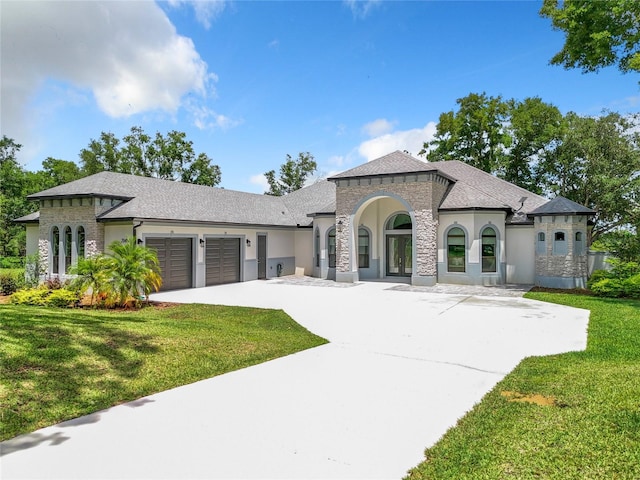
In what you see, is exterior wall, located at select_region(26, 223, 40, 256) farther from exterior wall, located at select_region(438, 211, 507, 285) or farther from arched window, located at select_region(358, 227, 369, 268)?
exterior wall, located at select_region(438, 211, 507, 285)

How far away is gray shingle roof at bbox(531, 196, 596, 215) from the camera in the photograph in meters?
17.1

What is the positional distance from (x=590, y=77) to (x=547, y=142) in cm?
1389

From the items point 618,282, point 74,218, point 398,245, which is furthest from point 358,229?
point 74,218

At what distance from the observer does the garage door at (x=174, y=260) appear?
1695 centimetres

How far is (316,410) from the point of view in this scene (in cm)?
481

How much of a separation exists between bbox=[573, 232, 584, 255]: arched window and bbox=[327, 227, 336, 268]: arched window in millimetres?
11391

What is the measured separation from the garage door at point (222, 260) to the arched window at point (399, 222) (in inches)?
327

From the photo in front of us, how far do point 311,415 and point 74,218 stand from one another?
1642 centimetres

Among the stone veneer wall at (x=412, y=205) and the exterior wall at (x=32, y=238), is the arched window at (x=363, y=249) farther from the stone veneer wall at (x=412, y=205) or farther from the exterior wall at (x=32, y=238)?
the exterior wall at (x=32, y=238)

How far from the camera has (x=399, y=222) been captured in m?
21.6

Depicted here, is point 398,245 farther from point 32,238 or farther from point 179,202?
point 32,238

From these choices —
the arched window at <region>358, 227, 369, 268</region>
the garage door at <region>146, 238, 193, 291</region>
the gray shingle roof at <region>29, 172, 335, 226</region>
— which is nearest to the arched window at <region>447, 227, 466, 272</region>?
the arched window at <region>358, 227, 369, 268</region>

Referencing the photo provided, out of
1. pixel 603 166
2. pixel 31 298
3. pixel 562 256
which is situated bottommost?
pixel 31 298

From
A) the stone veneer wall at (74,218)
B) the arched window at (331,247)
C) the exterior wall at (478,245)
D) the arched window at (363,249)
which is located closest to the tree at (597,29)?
Answer: the exterior wall at (478,245)
